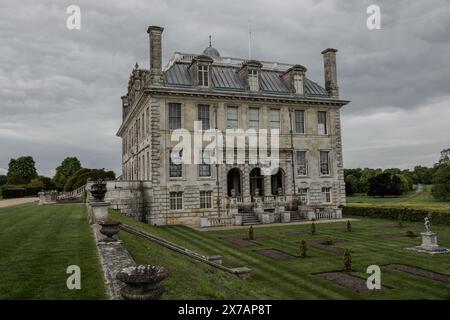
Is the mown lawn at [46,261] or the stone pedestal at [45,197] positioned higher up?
the stone pedestal at [45,197]

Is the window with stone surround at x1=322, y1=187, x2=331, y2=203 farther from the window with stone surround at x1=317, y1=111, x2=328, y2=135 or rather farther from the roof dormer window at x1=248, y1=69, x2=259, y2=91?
the roof dormer window at x1=248, y1=69, x2=259, y2=91

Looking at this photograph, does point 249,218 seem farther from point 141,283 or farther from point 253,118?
point 141,283

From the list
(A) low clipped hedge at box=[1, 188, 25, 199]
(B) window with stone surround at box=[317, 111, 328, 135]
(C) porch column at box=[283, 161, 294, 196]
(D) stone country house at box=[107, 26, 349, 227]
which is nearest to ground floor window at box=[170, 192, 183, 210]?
(D) stone country house at box=[107, 26, 349, 227]

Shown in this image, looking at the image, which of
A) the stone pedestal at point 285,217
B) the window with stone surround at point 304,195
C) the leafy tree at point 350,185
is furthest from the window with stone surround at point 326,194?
the leafy tree at point 350,185

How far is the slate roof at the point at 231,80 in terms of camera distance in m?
37.9

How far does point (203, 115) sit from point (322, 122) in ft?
46.8

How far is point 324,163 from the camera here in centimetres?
4275

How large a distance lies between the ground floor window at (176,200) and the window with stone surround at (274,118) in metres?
12.3

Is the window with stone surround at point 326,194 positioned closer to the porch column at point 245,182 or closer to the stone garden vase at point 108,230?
the porch column at point 245,182

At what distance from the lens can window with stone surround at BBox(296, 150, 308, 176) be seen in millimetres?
41281

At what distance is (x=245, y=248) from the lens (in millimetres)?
22781

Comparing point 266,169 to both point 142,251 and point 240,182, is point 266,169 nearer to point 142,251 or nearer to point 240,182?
point 240,182

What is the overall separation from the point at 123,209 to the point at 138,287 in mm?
27859
